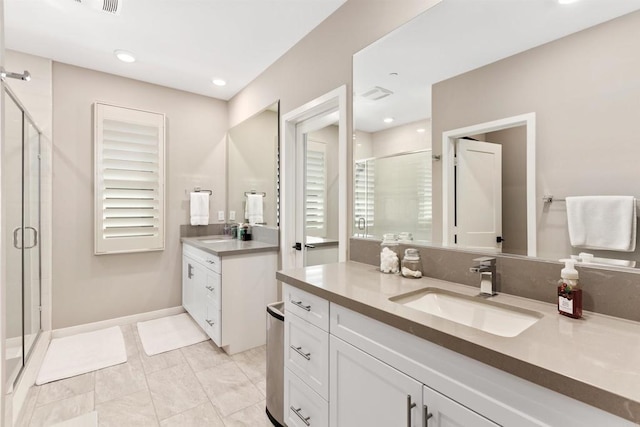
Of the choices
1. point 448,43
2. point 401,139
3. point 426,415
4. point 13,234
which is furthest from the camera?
point 13,234

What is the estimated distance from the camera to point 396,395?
95 cm

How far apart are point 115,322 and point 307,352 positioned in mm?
2754

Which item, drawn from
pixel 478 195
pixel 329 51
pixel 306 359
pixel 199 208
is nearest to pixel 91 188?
pixel 199 208

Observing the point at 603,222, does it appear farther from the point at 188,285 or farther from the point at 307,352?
the point at 188,285

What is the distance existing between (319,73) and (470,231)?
1.58 meters

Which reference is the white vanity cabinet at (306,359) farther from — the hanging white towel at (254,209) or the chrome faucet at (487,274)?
the hanging white towel at (254,209)

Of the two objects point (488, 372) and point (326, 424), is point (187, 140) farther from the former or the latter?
point (488, 372)

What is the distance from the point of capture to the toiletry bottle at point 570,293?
91 cm

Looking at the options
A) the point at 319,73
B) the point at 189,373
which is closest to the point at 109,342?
→ the point at 189,373

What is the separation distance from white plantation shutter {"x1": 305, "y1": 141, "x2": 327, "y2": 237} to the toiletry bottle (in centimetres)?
161

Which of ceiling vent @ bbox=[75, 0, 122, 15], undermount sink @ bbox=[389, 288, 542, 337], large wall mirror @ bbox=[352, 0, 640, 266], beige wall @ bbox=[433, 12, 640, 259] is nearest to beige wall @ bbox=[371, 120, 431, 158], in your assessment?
large wall mirror @ bbox=[352, 0, 640, 266]

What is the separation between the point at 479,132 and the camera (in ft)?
4.31

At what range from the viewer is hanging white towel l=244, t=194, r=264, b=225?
321 cm

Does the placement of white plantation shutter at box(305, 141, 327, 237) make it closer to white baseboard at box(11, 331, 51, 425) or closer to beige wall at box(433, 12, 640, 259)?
beige wall at box(433, 12, 640, 259)
